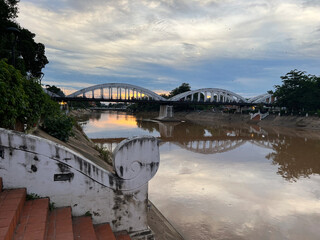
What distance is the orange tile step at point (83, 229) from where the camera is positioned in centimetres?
295

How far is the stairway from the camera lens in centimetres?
242

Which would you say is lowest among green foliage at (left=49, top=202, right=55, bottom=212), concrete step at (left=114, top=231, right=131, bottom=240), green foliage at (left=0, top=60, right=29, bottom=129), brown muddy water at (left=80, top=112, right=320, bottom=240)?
brown muddy water at (left=80, top=112, right=320, bottom=240)

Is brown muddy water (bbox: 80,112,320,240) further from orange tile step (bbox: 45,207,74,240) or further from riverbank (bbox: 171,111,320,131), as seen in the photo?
riverbank (bbox: 171,111,320,131)

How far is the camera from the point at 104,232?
330cm

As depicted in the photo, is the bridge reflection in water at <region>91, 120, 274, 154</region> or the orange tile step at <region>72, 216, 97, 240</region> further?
the bridge reflection in water at <region>91, 120, 274, 154</region>

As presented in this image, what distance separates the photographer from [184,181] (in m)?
8.90

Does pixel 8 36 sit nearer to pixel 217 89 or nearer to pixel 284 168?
pixel 284 168

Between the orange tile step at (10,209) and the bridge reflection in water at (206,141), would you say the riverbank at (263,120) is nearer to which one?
the bridge reflection in water at (206,141)

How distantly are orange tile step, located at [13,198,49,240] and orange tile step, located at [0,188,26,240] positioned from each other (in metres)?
0.07

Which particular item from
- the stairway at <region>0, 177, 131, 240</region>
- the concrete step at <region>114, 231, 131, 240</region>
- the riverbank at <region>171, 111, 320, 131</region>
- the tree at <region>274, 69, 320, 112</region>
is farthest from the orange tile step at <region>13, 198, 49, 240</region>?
the tree at <region>274, 69, 320, 112</region>

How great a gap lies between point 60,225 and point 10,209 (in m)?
0.66

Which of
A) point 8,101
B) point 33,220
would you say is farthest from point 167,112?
point 33,220

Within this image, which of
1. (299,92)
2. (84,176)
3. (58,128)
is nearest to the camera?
(84,176)

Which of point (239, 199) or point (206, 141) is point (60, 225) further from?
point (206, 141)
